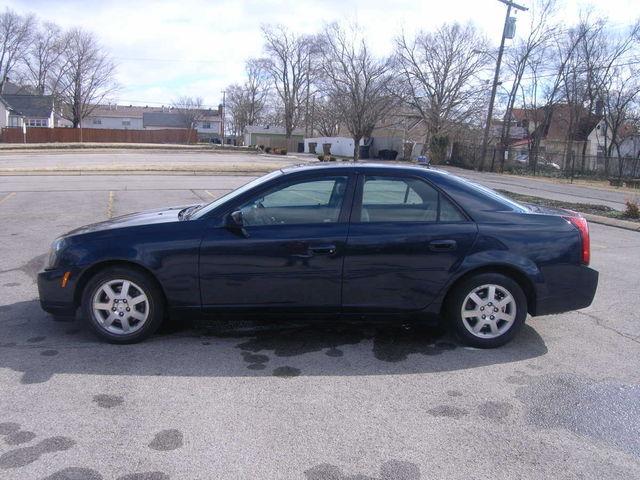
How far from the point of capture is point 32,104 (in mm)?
80125

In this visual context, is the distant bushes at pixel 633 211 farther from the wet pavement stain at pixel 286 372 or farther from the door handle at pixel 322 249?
the wet pavement stain at pixel 286 372

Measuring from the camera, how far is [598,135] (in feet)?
191

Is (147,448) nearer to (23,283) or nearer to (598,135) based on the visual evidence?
(23,283)

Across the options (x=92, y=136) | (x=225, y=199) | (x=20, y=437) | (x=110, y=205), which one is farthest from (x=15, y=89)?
(x=20, y=437)

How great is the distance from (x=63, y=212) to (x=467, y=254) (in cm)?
992

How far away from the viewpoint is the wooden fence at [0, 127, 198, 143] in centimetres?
6506

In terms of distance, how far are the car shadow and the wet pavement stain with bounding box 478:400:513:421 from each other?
1.86ft

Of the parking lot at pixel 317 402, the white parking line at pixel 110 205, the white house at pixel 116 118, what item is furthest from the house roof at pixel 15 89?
the parking lot at pixel 317 402

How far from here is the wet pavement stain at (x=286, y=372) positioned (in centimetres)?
410

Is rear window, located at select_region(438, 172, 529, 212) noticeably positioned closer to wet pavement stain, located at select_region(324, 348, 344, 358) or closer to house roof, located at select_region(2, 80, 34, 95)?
wet pavement stain, located at select_region(324, 348, 344, 358)

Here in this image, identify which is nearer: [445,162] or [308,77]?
[445,162]

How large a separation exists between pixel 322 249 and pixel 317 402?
1.24 m

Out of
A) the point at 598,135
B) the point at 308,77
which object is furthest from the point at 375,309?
the point at 308,77

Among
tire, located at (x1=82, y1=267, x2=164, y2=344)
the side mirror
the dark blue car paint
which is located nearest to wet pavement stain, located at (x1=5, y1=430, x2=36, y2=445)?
tire, located at (x1=82, y1=267, x2=164, y2=344)
